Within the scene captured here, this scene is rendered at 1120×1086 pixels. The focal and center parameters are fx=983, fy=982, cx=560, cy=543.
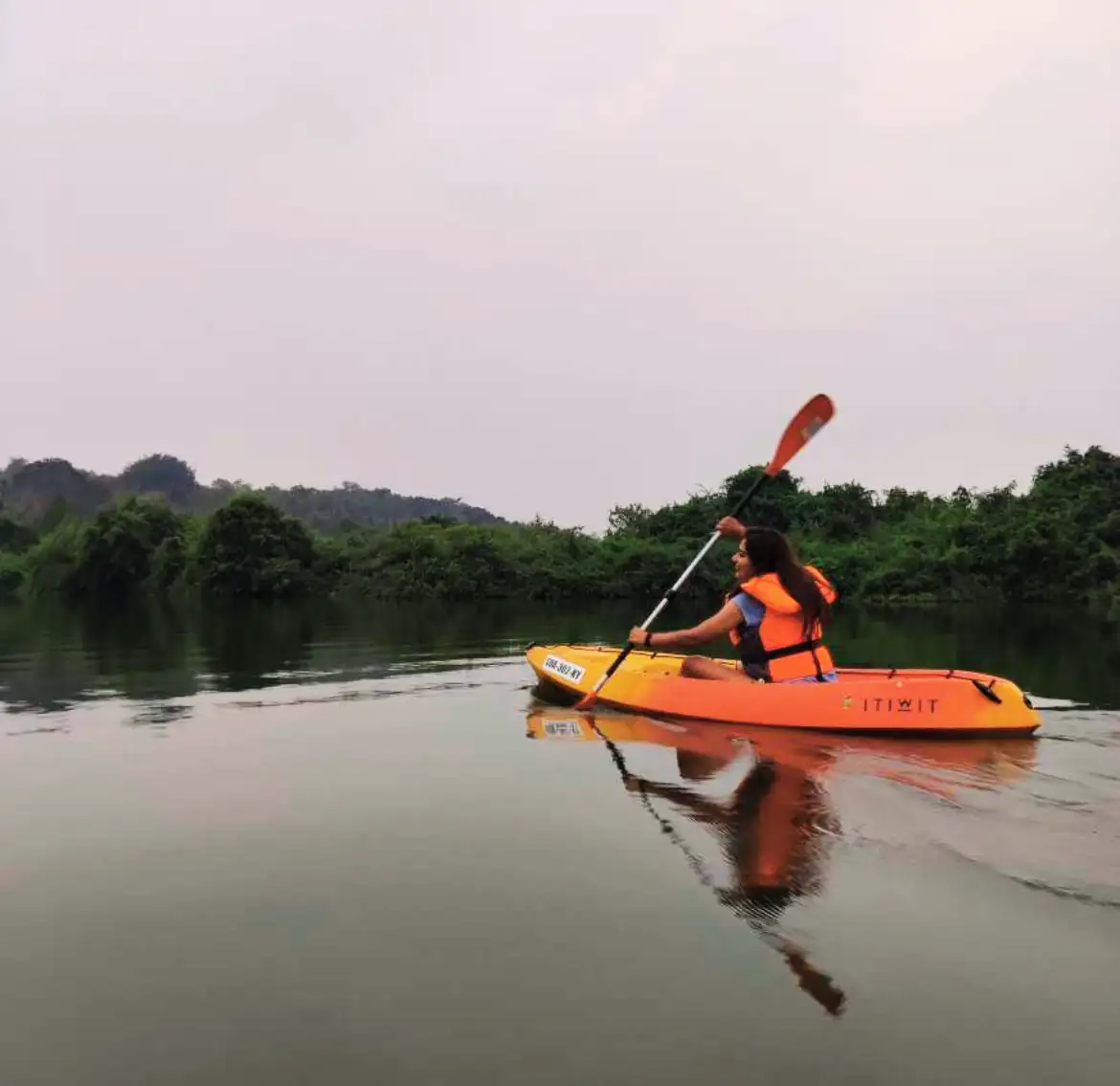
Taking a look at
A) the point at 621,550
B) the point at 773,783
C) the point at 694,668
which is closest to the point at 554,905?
the point at 773,783

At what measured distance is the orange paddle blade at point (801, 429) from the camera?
336 inches

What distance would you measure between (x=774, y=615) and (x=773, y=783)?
1.56 meters

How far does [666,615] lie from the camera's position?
23062 mm

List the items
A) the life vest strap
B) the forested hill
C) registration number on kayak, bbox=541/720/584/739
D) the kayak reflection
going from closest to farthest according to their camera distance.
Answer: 1. the kayak reflection
2. the life vest strap
3. registration number on kayak, bbox=541/720/584/739
4. the forested hill

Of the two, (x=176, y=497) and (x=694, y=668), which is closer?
(x=694, y=668)

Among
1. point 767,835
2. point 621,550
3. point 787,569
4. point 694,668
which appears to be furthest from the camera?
point 621,550

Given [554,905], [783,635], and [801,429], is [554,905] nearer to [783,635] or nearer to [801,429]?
[783,635]

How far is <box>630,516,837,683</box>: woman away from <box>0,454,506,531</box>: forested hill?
3459 centimetres

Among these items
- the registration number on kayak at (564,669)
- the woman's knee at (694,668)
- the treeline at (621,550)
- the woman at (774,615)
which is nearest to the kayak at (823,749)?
the woman's knee at (694,668)

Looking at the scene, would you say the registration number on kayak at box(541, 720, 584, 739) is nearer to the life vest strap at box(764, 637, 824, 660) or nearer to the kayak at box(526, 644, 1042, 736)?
the kayak at box(526, 644, 1042, 736)

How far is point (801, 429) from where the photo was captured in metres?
8.66

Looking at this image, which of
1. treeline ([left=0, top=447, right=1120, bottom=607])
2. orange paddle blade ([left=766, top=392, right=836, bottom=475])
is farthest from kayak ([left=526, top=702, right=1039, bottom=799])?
treeline ([left=0, top=447, right=1120, bottom=607])

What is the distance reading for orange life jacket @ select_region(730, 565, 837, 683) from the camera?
633cm

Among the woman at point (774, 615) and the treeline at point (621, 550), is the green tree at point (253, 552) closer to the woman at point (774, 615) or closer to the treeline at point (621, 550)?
the treeline at point (621, 550)
